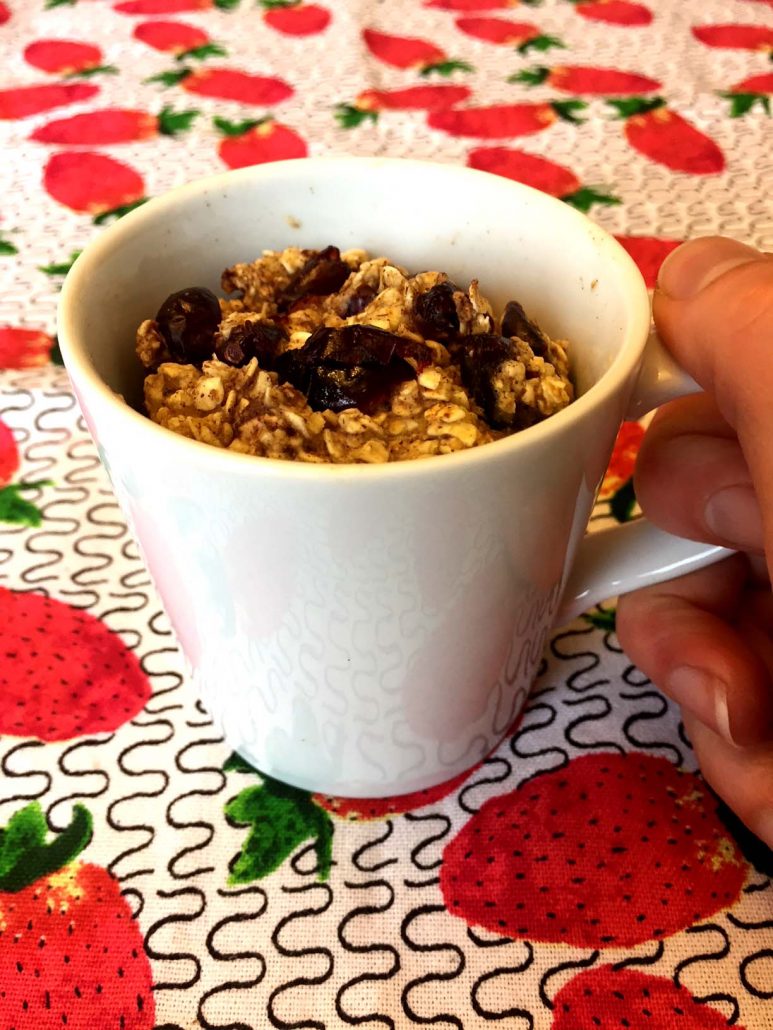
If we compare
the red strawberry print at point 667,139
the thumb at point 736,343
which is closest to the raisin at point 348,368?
the thumb at point 736,343

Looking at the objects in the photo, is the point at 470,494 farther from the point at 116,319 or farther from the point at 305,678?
the point at 116,319

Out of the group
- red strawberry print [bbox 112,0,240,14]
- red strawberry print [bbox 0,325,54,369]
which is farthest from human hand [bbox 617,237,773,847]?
red strawberry print [bbox 112,0,240,14]

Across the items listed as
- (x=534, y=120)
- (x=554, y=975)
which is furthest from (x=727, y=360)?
(x=534, y=120)

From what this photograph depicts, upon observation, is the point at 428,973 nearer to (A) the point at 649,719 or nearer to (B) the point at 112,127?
(A) the point at 649,719

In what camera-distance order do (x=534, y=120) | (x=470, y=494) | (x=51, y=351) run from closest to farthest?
(x=470, y=494), (x=51, y=351), (x=534, y=120)

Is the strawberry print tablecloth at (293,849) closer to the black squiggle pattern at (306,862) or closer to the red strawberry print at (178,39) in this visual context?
the black squiggle pattern at (306,862)

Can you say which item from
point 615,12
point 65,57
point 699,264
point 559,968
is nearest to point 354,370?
point 699,264
